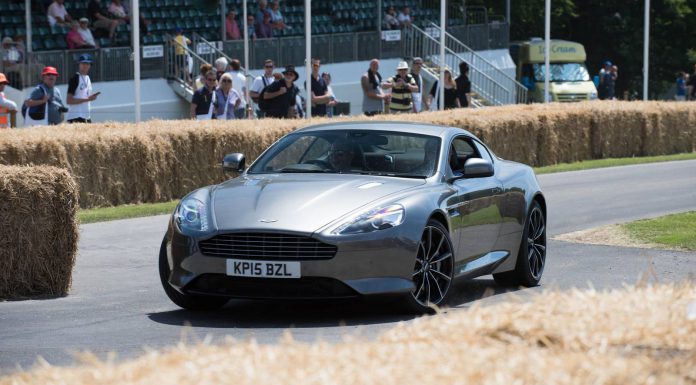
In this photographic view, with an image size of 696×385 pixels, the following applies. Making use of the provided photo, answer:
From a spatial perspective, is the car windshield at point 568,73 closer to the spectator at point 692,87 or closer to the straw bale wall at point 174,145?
the spectator at point 692,87

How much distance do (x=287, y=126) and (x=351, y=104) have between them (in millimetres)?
17950

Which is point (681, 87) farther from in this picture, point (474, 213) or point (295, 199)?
point (295, 199)

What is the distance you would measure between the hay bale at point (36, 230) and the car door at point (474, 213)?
3103 millimetres

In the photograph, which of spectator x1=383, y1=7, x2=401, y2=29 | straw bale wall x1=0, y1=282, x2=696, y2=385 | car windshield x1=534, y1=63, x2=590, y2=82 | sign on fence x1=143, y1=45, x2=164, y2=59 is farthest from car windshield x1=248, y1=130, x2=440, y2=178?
car windshield x1=534, y1=63, x2=590, y2=82

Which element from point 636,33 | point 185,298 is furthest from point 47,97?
point 636,33

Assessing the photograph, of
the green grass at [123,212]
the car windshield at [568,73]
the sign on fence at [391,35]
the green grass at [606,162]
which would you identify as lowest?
the green grass at [606,162]

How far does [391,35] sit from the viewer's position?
41281mm

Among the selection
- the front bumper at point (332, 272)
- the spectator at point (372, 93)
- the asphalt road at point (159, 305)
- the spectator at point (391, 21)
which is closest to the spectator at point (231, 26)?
the spectator at point (391, 21)

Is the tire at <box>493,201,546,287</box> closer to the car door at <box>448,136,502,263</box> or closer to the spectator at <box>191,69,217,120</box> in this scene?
the car door at <box>448,136,502,263</box>

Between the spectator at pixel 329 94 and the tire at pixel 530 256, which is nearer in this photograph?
the tire at pixel 530 256

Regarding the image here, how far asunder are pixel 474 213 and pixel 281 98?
575 inches

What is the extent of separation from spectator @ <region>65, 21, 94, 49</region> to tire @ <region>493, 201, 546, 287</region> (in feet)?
66.3

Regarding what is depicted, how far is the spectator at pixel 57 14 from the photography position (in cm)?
3145

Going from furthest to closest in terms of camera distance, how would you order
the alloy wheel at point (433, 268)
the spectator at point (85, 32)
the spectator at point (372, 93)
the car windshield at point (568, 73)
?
the car windshield at point (568, 73), the spectator at point (85, 32), the spectator at point (372, 93), the alloy wheel at point (433, 268)
